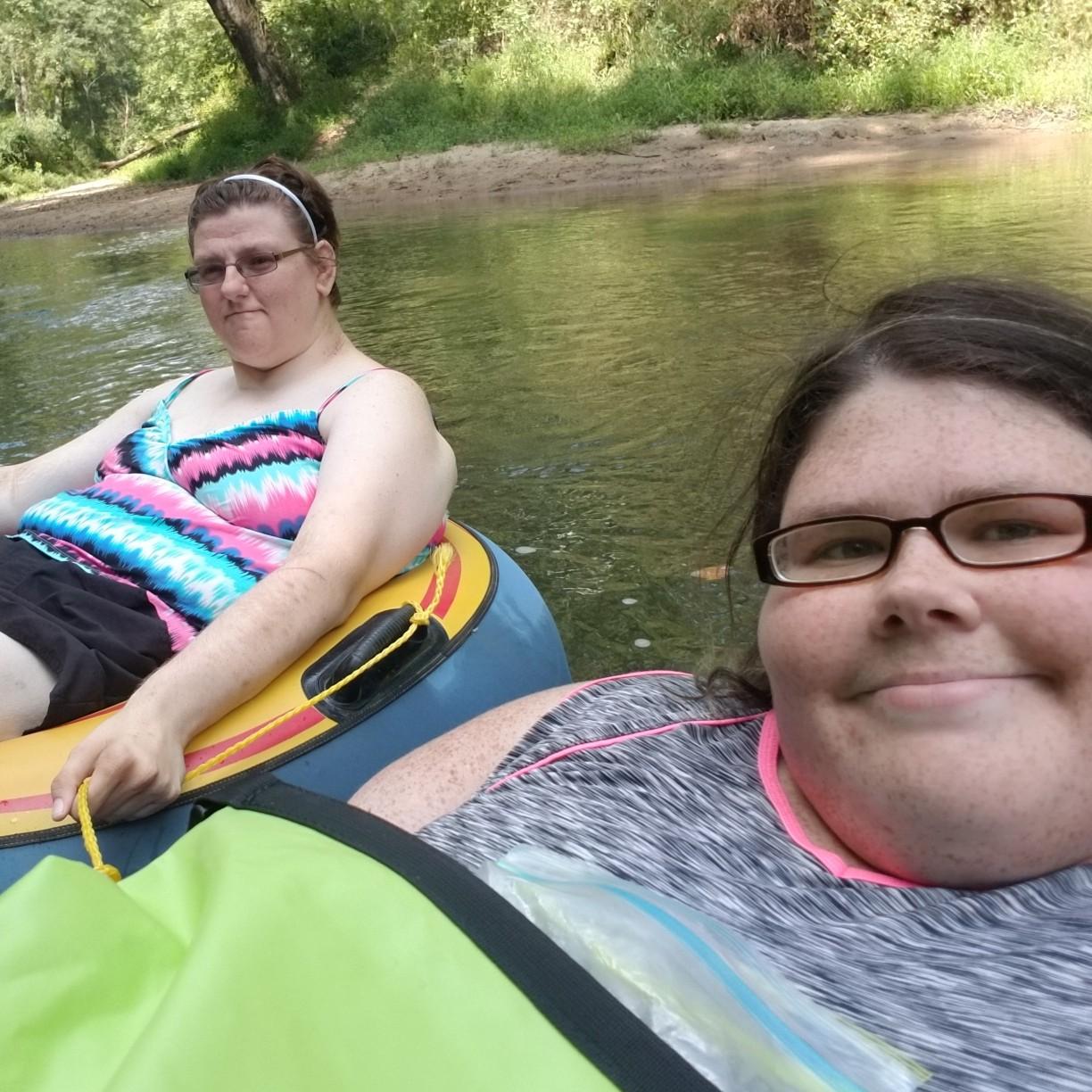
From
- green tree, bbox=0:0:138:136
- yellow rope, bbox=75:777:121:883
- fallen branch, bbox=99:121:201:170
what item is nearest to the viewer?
yellow rope, bbox=75:777:121:883

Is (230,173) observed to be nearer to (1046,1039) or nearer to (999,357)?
(999,357)

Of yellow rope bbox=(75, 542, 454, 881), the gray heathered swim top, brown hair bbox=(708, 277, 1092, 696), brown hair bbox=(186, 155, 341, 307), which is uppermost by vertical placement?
brown hair bbox=(186, 155, 341, 307)

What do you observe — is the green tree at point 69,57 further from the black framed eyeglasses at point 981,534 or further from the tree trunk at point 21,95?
the black framed eyeglasses at point 981,534

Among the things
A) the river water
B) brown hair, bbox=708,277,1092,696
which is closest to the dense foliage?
the river water

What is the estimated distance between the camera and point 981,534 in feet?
3.53

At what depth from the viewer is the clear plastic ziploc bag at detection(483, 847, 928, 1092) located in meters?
0.77

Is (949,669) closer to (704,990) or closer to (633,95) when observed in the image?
(704,990)

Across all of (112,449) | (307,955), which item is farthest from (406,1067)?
(112,449)

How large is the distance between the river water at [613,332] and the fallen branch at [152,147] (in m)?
14.1

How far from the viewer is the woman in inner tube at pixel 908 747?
93 cm

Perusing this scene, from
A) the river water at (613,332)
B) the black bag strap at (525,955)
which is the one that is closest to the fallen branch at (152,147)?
the river water at (613,332)

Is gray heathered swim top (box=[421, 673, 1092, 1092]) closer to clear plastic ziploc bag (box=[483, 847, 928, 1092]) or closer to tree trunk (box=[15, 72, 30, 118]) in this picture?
clear plastic ziploc bag (box=[483, 847, 928, 1092])

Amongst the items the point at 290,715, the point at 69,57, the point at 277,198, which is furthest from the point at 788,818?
the point at 69,57

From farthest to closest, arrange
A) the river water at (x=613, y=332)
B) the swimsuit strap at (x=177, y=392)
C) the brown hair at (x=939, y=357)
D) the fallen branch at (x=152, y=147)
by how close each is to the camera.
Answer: the fallen branch at (x=152, y=147) < the river water at (x=613, y=332) < the swimsuit strap at (x=177, y=392) < the brown hair at (x=939, y=357)
